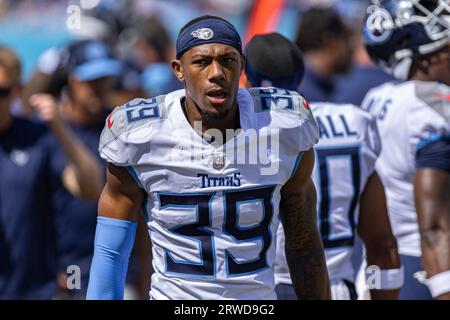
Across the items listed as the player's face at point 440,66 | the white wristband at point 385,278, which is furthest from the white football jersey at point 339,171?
the player's face at point 440,66

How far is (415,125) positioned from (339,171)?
1.59 feet

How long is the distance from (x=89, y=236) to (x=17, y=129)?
0.94 metres

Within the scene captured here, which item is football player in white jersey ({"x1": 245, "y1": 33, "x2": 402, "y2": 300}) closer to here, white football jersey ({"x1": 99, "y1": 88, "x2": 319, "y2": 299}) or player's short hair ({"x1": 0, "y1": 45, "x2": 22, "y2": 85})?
white football jersey ({"x1": 99, "y1": 88, "x2": 319, "y2": 299})

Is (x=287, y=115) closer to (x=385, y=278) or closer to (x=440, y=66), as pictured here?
(x=385, y=278)

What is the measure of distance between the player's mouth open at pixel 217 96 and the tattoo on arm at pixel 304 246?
516 millimetres

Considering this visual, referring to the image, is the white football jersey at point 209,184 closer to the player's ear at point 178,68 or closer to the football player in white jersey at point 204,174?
the football player in white jersey at point 204,174

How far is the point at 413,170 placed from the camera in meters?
5.38

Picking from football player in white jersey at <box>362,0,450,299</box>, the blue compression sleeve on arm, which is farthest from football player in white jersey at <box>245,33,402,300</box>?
the blue compression sleeve on arm

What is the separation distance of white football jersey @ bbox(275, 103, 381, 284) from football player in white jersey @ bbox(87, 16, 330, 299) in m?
0.78

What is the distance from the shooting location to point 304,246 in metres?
4.41

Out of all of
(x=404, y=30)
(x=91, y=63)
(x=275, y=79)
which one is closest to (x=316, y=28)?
(x=91, y=63)

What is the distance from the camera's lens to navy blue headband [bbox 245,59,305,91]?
16.4 feet

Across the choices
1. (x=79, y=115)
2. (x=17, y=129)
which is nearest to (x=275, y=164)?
(x=17, y=129)

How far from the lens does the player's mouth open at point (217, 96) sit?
13.3 feet
